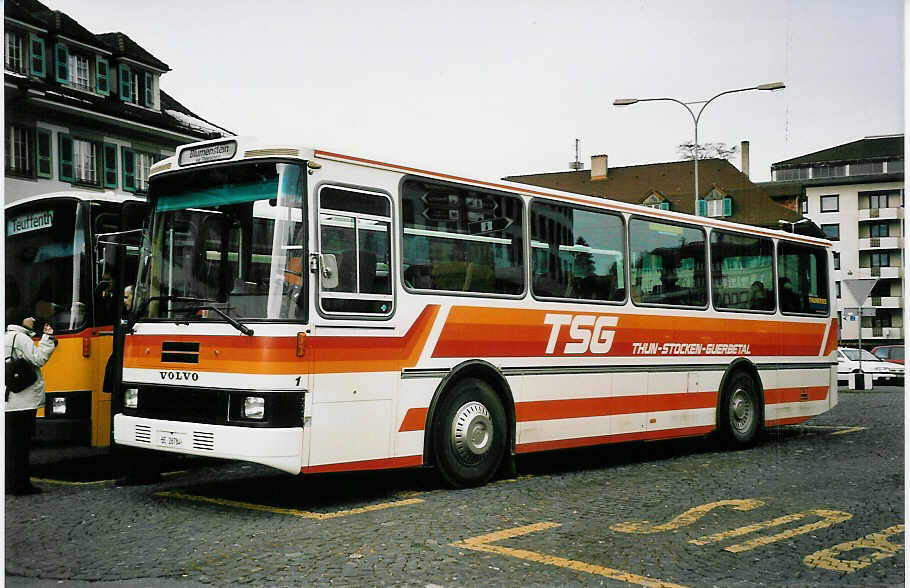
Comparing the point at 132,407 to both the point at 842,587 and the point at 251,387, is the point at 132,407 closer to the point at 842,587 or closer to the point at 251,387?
A: the point at 251,387

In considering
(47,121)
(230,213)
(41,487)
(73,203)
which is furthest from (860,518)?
(47,121)

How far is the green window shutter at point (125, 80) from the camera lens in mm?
12680

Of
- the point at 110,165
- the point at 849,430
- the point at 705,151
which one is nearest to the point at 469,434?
the point at 110,165

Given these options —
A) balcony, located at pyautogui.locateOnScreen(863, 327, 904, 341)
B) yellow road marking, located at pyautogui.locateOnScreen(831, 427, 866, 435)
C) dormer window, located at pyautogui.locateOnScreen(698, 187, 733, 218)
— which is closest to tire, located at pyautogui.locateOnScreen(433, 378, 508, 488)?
yellow road marking, located at pyautogui.locateOnScreen(831, 427, 866, 435)

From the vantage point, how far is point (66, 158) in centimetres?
1323

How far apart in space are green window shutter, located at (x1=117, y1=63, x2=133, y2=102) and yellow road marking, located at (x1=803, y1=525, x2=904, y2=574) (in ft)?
30.5

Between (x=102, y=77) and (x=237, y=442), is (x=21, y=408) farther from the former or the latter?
(x=102, y=77)

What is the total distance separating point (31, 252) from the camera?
11.1 meters

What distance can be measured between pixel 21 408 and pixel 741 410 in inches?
354

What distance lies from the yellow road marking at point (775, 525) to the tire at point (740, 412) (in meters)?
4.88

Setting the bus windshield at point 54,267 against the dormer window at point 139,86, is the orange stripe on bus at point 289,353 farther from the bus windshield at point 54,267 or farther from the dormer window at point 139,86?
the dormer window at point 139,86

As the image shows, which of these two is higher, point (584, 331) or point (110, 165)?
point (110, 165)

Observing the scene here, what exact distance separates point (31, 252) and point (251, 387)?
13.9 feet

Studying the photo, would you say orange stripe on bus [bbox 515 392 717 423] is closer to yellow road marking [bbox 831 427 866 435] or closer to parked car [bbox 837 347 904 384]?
yellow road marking [bbox 831 427 866 435]
